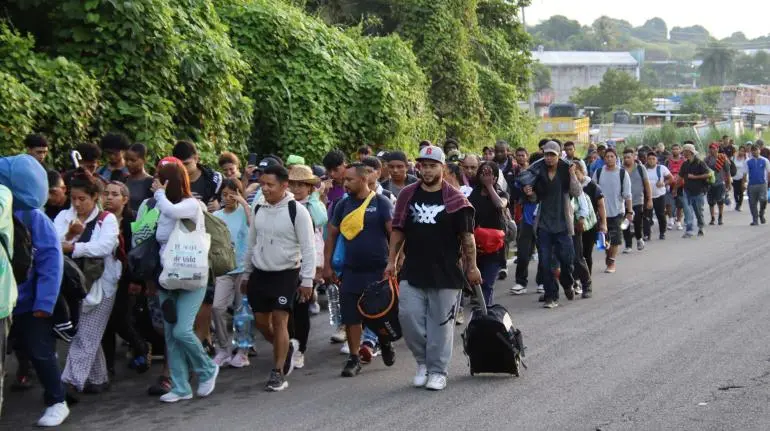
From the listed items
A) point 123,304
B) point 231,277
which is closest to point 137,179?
point 231,277

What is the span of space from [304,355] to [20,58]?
509 cm

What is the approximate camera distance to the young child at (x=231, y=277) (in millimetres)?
10328

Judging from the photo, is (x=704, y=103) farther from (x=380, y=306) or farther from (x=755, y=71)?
(x=380, y=306)

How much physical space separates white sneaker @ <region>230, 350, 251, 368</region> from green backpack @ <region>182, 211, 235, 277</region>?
1.44m

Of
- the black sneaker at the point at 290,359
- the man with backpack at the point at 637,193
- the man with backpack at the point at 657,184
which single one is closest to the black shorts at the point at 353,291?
the black sneaker at the point at 290,359

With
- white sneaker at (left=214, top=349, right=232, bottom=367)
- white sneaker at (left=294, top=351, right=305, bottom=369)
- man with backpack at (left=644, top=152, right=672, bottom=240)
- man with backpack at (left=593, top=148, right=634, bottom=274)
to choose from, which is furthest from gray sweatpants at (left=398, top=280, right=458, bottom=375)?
man with backpack at (left=644, top=152, right=672, bottom=240)

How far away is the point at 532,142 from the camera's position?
104 feet

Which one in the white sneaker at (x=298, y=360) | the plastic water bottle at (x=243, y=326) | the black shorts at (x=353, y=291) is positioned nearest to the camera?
the black shorts at (x=353, y=291)

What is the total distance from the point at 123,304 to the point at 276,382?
159 cm

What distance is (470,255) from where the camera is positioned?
9289 millimetres

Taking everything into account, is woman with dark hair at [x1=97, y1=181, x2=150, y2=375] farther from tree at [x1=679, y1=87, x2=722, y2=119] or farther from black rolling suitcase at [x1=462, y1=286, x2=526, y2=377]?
tree at [x1=679, y1=87, x2=722, y2=119]

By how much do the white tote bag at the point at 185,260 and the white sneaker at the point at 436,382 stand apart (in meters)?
1.96

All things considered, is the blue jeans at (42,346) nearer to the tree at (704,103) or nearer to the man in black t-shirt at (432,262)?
the man in black t-shirt at (432,262)

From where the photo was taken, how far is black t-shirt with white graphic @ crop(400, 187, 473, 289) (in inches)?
363
